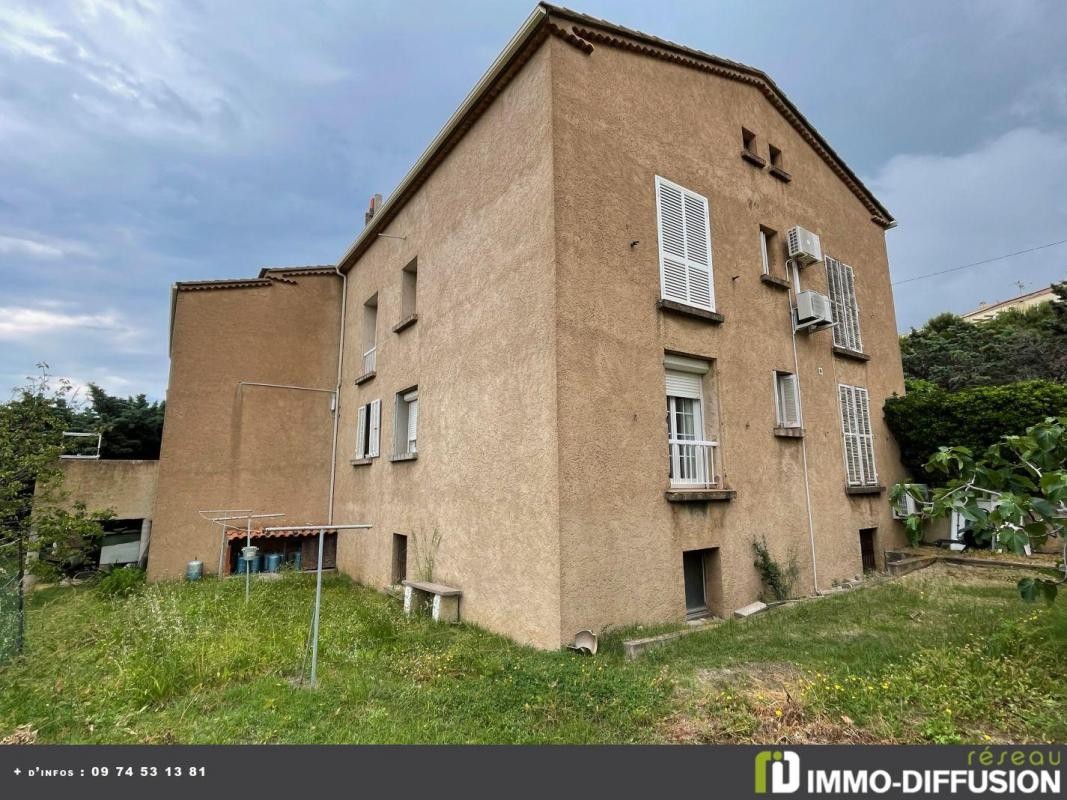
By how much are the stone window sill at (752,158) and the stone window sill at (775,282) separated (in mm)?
2140

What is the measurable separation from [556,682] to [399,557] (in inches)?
218

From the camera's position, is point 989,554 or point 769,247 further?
point 989,554

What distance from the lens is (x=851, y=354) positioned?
10297mm

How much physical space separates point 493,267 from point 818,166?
856 centimetres

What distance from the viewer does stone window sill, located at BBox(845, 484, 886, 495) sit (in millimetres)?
9484

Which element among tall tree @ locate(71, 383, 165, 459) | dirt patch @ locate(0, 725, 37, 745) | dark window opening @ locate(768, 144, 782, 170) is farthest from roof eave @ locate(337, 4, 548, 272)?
tall tree @ locate(71, 383, 165, 459)

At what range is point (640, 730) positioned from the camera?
3775 millimetres

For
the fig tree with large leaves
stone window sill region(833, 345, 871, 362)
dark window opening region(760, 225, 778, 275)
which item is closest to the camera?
the fig tree with large leaves

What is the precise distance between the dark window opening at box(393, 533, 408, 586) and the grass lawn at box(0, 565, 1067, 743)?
6.99ft

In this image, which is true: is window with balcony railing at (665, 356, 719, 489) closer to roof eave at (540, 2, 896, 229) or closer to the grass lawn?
the grass lawn

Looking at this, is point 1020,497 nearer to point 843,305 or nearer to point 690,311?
point 690,311

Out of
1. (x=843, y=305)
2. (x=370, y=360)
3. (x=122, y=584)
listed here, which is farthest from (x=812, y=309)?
(x=122, y=584)

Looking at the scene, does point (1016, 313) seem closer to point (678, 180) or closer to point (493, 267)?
point (678, 180)
